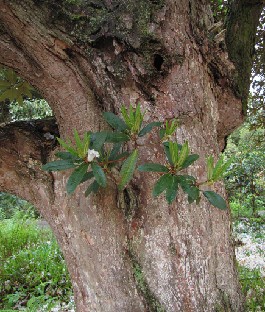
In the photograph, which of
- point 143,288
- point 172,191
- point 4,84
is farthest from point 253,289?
point 4,84

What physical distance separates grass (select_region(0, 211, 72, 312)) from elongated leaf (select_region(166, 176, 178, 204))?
201 cm

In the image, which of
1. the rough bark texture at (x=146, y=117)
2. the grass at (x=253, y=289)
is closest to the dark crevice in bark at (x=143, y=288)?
the rough bark texture at (x=146, y=117)

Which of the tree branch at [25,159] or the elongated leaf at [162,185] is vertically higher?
the tree branch at [25,159]

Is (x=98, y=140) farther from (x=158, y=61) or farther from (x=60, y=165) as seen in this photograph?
(x=158, y=61)

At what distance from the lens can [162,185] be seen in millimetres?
1005

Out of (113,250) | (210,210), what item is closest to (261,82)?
(210,210)

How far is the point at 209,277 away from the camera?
4.42ft

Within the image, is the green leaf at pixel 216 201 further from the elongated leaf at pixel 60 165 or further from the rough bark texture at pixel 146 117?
the elongated leaf at pixel 60 165

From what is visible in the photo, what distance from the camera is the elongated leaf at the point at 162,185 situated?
0.99 m

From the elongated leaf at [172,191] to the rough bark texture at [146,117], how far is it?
0.34 m

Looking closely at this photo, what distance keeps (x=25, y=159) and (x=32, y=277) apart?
209 cm

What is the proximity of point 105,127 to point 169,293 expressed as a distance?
708 millimetres

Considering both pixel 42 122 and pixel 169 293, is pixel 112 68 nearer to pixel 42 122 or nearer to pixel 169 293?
pixel 42 122

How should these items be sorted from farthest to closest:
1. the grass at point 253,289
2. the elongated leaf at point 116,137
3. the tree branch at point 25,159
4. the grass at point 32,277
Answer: the grass at point 32,277 < the grass at point 253,289 < the tree branch at point 25,159 < the elongated leaf at point 116,137
